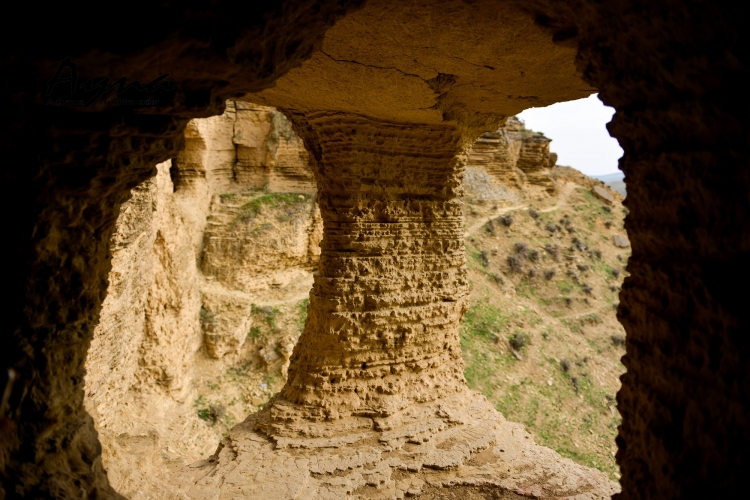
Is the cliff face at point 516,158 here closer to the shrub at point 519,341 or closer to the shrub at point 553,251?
the shrub at point 553,251

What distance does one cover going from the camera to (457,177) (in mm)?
6641

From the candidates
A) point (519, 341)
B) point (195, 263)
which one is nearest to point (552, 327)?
point (519, 341)

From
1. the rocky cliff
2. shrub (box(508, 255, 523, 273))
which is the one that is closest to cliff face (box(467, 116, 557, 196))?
the rocky cliff

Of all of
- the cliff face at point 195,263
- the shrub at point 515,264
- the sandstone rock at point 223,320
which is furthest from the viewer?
the shrub at point 515,264

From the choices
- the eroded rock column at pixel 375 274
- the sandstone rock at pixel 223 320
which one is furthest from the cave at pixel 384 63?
the sandstone rock at pixel 223 320

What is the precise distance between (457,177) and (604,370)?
10516 millimetres

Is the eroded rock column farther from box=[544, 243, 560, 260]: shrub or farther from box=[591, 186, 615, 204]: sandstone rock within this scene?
box=[591, 186, 615, 204]: sandstone rock

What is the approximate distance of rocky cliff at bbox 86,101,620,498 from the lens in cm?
581

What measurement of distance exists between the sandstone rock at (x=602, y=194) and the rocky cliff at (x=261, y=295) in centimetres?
790

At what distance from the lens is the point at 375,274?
19.5 ft

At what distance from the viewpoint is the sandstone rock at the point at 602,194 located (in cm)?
2305

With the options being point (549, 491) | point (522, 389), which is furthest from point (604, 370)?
point (549, 491)

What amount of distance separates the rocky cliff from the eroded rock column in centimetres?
2

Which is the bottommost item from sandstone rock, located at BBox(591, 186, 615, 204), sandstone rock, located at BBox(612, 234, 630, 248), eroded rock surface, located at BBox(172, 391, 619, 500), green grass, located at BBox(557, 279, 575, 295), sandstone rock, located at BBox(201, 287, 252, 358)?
eroded rock surface, located at BBox(172, 391, 619, 500)
